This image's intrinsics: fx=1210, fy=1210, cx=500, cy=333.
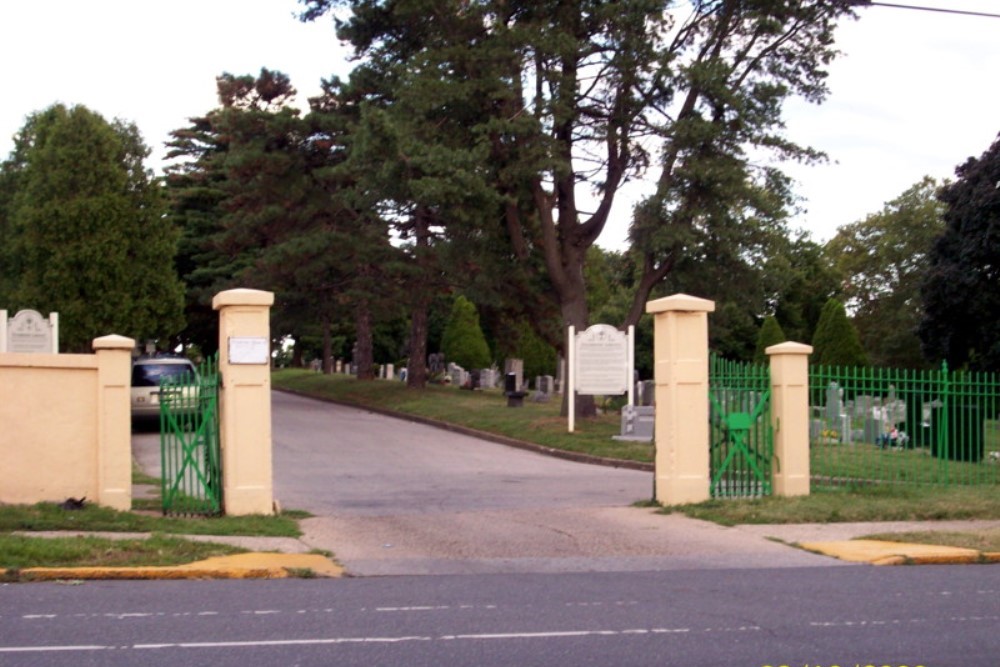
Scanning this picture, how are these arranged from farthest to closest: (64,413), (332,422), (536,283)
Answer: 1. (536,283)
2. (332,422)
3. (64,413)

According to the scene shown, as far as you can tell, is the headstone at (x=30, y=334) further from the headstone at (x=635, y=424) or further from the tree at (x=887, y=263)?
the tree at (x=887, y=263)

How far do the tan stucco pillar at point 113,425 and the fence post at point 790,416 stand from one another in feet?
27.0

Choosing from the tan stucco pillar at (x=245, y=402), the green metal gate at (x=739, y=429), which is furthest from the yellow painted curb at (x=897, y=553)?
the tan stucco pillar at (x=245, y=402)

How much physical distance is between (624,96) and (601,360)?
650 centimetres

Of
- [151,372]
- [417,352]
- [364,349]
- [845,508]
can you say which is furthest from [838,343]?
[845,508]

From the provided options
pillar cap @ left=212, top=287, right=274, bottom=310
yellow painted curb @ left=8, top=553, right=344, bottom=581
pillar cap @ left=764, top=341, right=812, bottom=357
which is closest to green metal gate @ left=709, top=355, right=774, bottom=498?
pillar cap @ left=764, top=341, right=812, bottom=357

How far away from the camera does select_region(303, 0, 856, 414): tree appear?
93.0 ft

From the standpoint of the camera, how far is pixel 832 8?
97.0ft

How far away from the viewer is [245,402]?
14.4 m

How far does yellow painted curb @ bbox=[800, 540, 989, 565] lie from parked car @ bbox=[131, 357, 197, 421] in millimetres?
18613

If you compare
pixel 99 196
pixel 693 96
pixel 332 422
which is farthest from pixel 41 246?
pixel 693 96

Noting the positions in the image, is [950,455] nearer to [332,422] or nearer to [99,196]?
[332,422]

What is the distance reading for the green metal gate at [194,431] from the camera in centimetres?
1448

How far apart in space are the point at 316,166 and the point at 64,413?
27.6 metres
